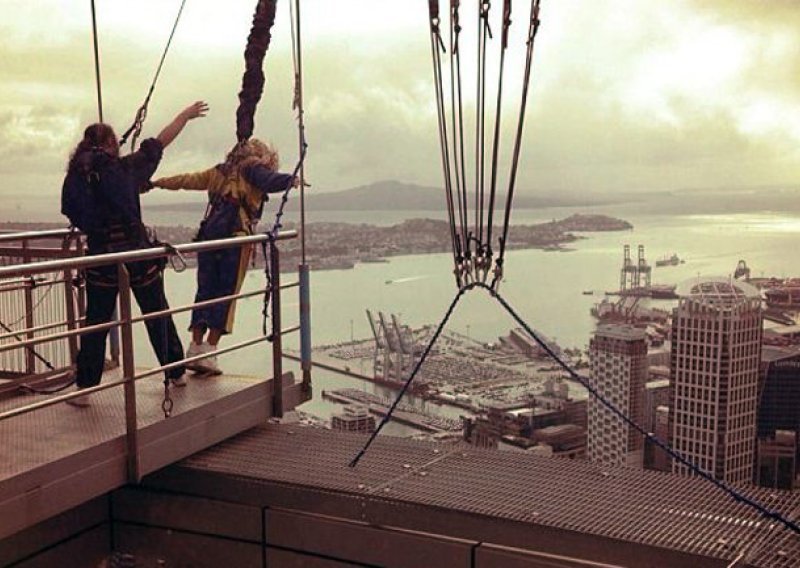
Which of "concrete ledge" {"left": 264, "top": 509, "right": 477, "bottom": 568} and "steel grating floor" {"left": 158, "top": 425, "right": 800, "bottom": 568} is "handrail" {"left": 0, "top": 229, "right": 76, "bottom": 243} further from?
"concrete ledge" {"left": 264, "top": 509, "right": 477, "bottom": 568}

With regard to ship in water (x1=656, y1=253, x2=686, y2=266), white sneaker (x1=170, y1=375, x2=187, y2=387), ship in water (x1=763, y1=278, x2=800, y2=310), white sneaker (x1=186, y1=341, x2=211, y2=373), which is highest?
ship in water (x1=656, y1=253, x2=686, y2=266)

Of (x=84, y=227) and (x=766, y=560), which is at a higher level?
(x=84, y=227)

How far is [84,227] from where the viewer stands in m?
2.77

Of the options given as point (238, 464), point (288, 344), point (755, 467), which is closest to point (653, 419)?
point (755, 467)

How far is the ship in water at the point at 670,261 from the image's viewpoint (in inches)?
200

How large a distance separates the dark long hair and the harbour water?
1800 millimetres

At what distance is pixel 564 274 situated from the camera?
534 cm

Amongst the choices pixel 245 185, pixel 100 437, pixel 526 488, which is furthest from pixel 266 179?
pixel 526 488

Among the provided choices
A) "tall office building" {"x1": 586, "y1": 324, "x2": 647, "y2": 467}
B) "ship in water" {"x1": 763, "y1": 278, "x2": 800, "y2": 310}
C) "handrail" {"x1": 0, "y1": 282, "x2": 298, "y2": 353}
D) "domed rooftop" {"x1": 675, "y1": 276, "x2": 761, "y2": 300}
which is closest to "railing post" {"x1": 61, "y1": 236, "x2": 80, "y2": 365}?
"handrail" {"x1": 0, "y1": 282, "x2": 298, "y2": 353}

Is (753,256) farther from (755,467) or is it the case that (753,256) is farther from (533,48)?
(533,48)

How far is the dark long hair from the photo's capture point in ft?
8.93

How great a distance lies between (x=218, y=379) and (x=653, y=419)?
7.54 ft

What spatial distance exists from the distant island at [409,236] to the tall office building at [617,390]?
2.35ft

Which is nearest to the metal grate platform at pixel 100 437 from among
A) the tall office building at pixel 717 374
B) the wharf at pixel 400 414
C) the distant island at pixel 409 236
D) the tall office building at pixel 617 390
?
the wharf at pixel 400 414
